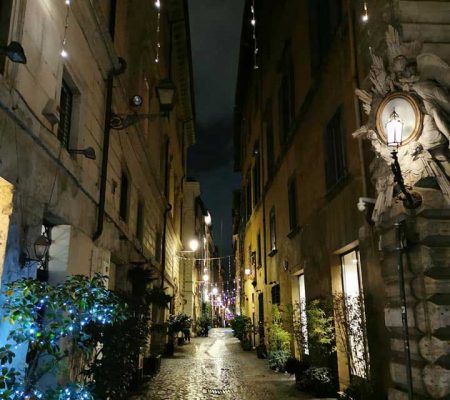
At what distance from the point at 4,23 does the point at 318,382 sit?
869 cm

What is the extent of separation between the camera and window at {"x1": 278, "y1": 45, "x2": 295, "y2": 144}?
47.6 ft

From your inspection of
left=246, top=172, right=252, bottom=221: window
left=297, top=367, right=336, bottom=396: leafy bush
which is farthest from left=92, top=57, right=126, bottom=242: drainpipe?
left=246, top=172, right=252, bottom=221: window

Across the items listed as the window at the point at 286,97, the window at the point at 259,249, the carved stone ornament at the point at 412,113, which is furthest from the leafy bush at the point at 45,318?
the window at the point at 259,249

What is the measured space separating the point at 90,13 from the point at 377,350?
25.2 feet

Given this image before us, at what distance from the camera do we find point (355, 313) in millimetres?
7988

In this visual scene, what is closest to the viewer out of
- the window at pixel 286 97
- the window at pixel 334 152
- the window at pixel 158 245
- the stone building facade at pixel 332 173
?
the stone building facade at pixel 332 173

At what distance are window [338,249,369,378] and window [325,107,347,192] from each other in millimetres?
1818

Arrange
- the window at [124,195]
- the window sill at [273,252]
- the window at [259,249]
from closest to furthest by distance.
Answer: the window at [124,195]
the window sill at [273,252]
the window at [259,249]

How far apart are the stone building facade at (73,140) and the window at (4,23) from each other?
0.04ft

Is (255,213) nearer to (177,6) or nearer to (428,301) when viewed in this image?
(177,6)

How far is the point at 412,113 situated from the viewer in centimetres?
571

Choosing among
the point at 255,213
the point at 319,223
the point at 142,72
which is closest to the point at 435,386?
the point at 319,223

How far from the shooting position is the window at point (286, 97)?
1451cm

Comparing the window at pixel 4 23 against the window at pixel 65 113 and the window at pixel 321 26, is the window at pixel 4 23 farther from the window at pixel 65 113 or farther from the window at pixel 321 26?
the window at pixel 321 26
